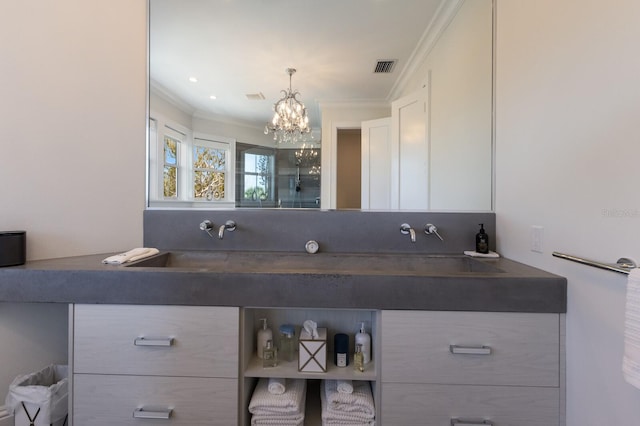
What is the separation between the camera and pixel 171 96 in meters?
1.68

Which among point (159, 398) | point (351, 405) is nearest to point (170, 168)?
point (159, 398)

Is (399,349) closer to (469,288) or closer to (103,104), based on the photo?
(469,288)

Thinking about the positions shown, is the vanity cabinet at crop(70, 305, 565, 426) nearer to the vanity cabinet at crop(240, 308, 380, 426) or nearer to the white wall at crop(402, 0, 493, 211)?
the vanity cabinet at crop(240, 308, 380, 426)

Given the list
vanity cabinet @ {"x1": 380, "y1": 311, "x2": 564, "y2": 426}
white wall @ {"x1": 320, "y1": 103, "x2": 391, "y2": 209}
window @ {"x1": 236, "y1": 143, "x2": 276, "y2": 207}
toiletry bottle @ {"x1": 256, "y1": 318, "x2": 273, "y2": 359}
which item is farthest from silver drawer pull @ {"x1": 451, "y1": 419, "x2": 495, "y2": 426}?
window @ {"x1": 236, "y1": 143, "x2": 276, "y2": 207}

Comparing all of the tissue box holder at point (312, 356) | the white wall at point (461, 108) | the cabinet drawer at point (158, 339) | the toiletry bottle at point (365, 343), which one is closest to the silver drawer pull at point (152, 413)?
the cabinet drawer at point (158, 339)

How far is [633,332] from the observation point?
26.0 inches

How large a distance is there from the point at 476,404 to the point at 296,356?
0.69 metres

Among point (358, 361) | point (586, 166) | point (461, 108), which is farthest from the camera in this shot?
point (461, 108)

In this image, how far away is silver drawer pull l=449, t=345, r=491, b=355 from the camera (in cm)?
98

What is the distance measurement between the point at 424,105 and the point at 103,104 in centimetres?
174

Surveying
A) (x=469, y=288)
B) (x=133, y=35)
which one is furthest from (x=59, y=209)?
(x=469, y=288)

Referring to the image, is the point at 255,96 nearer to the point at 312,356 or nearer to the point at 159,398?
the point at 312,356

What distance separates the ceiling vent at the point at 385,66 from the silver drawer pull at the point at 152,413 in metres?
1.91

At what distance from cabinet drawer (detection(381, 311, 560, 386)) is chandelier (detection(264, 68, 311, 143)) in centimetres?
115
